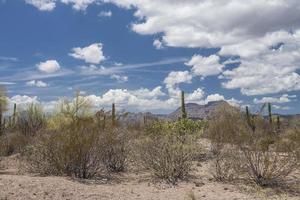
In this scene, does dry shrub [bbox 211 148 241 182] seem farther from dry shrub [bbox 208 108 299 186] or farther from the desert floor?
the desert floor

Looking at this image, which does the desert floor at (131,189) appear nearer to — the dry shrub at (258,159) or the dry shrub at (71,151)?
the dry shrub at (258,159)

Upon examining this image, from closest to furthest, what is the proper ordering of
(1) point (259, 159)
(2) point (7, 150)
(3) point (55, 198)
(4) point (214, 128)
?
(3) point (55, 198) < (1) point (259, 159) < (4) point (214, 128) < (2) point (7, 150)

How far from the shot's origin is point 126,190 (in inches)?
530

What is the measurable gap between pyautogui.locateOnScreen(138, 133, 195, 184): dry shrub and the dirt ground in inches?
14.3

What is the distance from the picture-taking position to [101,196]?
12.5 meters

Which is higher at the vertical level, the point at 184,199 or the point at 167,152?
Result: the point at 167,152

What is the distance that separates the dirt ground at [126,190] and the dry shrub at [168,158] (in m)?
0.36

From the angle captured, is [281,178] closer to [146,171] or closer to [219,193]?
[219,193]

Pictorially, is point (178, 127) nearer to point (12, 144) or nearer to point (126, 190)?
point (12, 144)

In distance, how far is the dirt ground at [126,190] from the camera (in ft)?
40.1

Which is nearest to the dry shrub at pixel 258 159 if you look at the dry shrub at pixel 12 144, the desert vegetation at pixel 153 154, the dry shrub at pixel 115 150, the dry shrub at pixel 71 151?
the desert vegetation at pixel 153 154

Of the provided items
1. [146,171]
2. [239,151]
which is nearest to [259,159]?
[239,151]

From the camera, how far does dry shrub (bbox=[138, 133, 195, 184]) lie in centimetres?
1498

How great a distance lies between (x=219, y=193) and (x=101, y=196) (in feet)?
9.95
